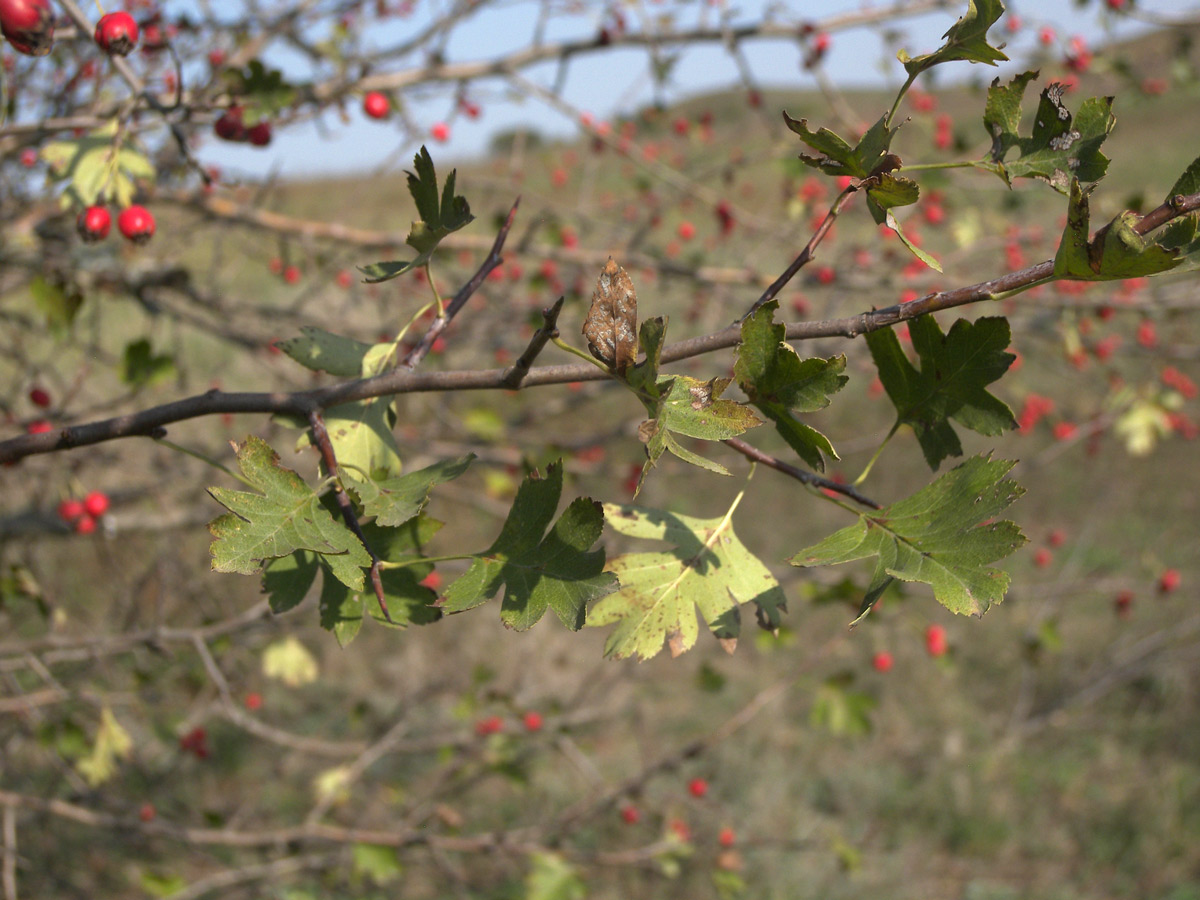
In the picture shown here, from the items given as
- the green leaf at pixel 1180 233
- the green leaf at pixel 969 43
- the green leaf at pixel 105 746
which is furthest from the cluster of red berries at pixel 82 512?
the green leaf at pixel 1180 233

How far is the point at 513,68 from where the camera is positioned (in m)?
2.95

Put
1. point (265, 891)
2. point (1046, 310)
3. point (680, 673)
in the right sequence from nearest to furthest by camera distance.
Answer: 1. point (265, 891)
2. point (1046, 310)
3. point (680, 673)

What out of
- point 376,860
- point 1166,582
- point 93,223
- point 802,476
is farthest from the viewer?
point 1166,582

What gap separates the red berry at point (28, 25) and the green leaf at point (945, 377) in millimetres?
1199

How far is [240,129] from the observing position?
5.29 ft

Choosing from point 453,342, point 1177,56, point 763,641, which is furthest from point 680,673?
point 1177,56

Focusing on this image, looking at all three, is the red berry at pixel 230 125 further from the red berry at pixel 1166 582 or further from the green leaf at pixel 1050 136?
the red berry at pixel 1166 582

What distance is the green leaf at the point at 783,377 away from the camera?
2.22 feet

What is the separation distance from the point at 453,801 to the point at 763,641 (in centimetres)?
244

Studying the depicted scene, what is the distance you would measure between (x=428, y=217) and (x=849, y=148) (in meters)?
0.42

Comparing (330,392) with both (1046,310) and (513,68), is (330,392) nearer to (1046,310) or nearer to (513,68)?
(513,68)

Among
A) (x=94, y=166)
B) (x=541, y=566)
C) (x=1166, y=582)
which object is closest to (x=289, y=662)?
(x=94, y=166)

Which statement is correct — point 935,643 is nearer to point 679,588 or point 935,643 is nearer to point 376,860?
point 376,860

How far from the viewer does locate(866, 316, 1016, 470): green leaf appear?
31.3 inches
